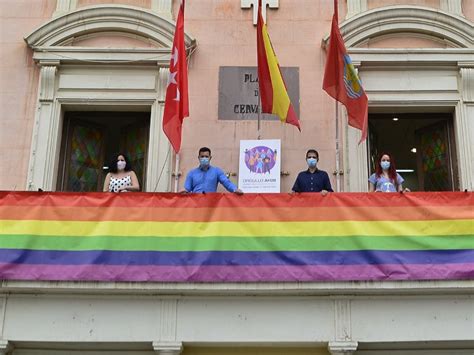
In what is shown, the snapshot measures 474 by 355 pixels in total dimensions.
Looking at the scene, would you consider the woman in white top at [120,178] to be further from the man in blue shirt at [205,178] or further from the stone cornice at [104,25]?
the stone cornice at [104,25]

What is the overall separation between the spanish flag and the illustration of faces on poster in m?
0.63

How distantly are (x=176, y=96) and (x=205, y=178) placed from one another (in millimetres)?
1350

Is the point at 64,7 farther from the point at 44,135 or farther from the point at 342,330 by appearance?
the point at 342,330

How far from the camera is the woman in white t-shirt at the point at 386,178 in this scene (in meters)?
11.3

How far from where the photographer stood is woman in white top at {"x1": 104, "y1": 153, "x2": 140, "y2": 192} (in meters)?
11.5

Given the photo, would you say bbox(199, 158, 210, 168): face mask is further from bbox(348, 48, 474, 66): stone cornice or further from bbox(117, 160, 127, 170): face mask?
bbox(348, 48, 474, 66): stone cornice

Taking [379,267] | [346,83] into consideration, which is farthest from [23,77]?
[379,267]

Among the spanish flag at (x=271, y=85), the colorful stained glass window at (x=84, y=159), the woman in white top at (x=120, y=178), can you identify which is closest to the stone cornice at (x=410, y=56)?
the spanish flag at (x=271, y=85)

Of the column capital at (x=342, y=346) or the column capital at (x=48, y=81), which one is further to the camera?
the column capital at (x=48, y=81)

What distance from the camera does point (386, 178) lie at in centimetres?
1143

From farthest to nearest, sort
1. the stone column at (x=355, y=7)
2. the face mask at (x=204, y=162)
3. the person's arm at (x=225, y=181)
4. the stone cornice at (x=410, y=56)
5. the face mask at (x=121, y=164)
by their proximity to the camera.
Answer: the stone column at (x=355, y=7) < the stone cornice at (x=410, y=56) < the face mask at (x=121, y=164) < the face mask at (x=204, y=162) < the person's arm at (x=225, y=181)

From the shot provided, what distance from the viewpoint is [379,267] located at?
9945mm

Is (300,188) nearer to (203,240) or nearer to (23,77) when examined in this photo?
(203,240)

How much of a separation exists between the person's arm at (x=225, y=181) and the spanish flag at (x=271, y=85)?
1.29 meters
